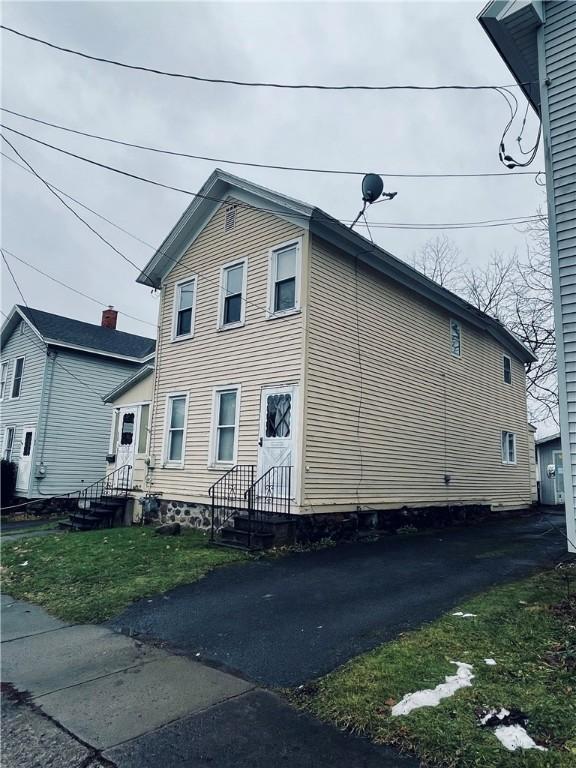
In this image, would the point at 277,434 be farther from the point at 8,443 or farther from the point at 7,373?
the point at 7,373

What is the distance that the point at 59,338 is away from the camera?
20734mm

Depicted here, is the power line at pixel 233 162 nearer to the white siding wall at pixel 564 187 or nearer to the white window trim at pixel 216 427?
the white siding wall at pixel 564 187

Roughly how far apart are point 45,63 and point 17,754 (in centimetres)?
1015

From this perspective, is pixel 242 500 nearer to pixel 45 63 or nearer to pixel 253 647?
pixel 253 647

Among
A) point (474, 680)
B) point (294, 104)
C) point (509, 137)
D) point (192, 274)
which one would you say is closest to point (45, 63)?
point (294, 104)

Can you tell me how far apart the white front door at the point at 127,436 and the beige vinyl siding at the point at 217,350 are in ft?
4.42

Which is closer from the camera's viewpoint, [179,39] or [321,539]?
[179,39]

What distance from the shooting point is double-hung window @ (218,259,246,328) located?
12.5m

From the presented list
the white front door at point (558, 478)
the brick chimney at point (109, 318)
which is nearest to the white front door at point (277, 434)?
the white front door at point (558, 478)

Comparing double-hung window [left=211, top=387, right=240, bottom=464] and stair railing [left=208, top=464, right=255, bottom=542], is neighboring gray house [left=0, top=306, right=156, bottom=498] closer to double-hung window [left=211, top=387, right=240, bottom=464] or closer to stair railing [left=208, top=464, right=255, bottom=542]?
double-hung window [left=211, top=387, right=240, bottom=464]

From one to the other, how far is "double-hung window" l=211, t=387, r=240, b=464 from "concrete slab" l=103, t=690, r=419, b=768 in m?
8.25

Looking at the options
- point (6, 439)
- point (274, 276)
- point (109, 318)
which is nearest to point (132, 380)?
point (274, 276)

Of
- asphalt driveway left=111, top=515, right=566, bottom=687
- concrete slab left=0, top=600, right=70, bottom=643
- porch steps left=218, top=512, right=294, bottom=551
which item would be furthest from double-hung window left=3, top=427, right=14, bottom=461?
asphalt driveway left=111, top=515, right=566, bottom=687

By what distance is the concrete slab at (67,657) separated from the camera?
14.8 ft
